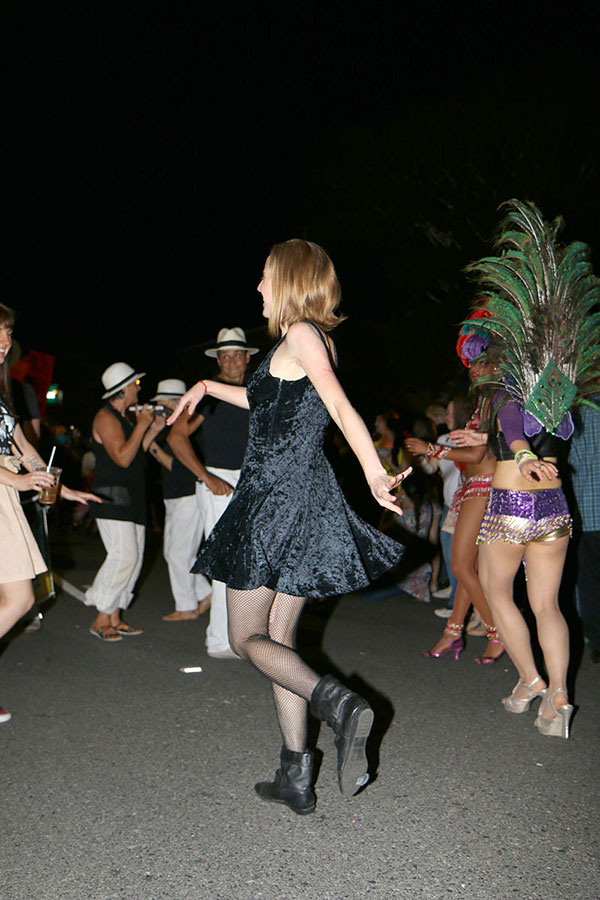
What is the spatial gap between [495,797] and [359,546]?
1.29 m

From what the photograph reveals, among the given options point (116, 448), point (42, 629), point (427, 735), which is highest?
point (116, 448)

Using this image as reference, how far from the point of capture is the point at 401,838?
3.01m

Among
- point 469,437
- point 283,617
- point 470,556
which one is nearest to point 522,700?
point 470,556

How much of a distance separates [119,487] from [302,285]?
364 cm

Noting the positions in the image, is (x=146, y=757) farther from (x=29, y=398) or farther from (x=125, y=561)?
(x=29, y=398)

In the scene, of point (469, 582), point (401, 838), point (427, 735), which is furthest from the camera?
point (469, 582)

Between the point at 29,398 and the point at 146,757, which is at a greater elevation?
the point at 29,398

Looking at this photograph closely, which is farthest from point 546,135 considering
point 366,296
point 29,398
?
point 29,398

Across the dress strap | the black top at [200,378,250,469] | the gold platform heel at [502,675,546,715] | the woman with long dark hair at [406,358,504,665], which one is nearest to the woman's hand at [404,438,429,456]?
the woman with long dark hair at [406,358,504,665]

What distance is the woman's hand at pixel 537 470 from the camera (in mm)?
3848

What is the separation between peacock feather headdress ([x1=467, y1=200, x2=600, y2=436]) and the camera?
4.18 m

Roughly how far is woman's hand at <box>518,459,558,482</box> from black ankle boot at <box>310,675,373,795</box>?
5.42 feet

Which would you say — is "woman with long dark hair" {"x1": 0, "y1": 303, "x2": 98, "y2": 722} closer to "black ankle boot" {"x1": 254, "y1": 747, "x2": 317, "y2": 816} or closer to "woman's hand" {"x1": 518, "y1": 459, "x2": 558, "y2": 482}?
"black ankle boot" {"x1": 254, "y1": 747, "x2": 317, "y2": 816}

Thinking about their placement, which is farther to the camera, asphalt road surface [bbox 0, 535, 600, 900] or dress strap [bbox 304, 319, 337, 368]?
dress strap [bbox 304, 319, 337, 368]
